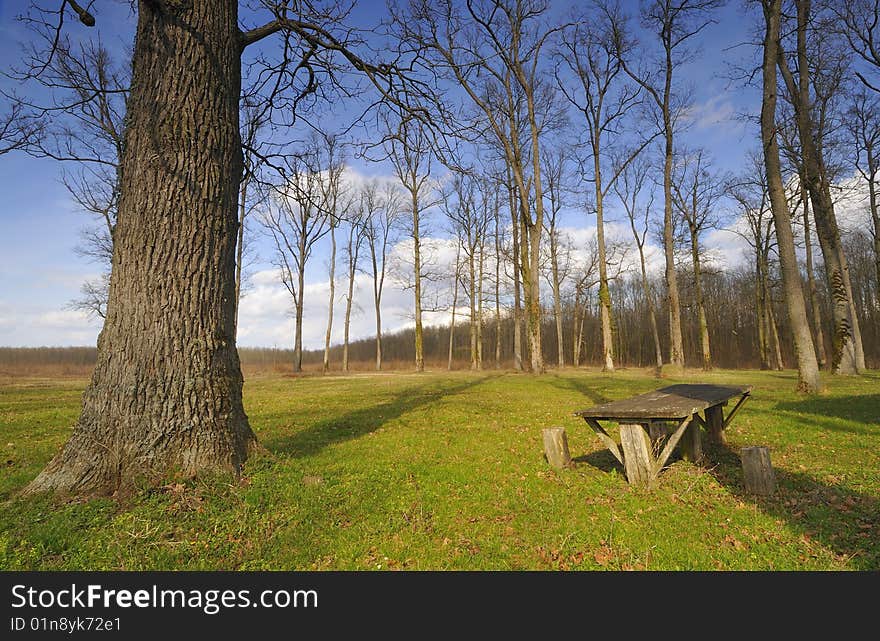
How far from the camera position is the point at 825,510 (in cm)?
412

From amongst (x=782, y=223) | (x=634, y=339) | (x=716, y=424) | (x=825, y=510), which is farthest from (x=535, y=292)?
(x=634, y=339)

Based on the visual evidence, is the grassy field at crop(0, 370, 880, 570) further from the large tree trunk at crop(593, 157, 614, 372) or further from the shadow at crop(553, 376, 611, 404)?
the large tree trunk at crop(593, 157, 614, 372)

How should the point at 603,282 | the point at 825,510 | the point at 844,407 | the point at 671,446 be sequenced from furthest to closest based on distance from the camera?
the point at 603,282 → the point at 844,407 → the point at 671,446 → the point at 825,510

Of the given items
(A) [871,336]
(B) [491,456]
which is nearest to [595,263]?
(A) [871,336]

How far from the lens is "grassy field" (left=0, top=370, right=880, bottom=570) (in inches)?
128

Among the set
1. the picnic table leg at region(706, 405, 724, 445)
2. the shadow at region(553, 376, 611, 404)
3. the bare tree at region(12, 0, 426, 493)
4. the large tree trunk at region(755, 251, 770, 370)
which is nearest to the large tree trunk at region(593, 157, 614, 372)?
the shadow at region(553, 376, 611, 404)

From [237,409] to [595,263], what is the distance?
38.0 meters

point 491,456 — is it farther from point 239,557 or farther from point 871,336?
point 871,336

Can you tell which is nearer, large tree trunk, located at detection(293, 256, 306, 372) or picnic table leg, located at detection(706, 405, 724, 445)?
picnic table leg, located at detection(706, 405, 724, 445)

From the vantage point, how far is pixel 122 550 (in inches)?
124

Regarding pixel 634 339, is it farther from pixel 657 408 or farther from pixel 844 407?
pixel 657 408

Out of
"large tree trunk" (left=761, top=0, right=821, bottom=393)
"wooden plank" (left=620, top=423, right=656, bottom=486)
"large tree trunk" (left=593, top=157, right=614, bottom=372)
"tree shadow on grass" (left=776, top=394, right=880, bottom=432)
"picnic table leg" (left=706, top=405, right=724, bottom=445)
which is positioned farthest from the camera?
"large tree trunk" (left=593, top=157, right=614, bottom=372)

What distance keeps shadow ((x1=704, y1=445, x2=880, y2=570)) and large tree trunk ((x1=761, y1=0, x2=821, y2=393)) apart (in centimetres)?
788

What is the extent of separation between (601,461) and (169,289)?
5595mm
